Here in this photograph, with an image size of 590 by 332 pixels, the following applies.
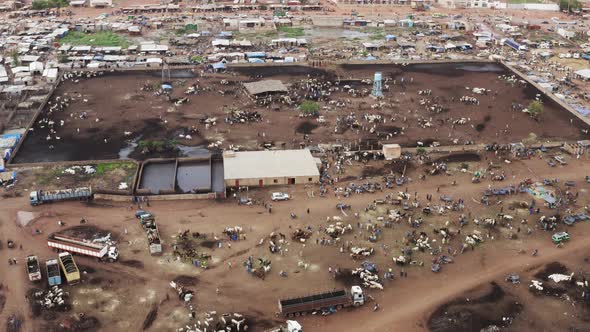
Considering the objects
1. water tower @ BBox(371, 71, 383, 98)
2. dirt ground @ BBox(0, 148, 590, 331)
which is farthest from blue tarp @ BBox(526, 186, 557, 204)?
water tower @ BBox(371, 71, 383, 98)

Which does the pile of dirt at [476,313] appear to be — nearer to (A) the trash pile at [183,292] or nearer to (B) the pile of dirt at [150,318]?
(A) the trash pile at [183,292]

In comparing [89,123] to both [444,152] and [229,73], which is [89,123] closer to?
[229,73]

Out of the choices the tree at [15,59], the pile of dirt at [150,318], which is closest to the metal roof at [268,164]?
the pile of dirt at [150,318]

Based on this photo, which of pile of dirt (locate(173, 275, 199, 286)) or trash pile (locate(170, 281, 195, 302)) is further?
pile of dirt (locate(173, 275, 199, 286))

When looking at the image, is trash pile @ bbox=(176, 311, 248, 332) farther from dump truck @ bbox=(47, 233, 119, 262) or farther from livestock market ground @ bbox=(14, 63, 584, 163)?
livestock market ground @ bbox=(14, 63, 584, 163)

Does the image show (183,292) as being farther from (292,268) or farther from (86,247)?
(86,247)

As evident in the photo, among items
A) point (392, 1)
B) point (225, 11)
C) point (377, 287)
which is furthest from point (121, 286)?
point (392, 1)

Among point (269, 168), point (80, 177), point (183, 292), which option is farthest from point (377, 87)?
point (183, 292)
